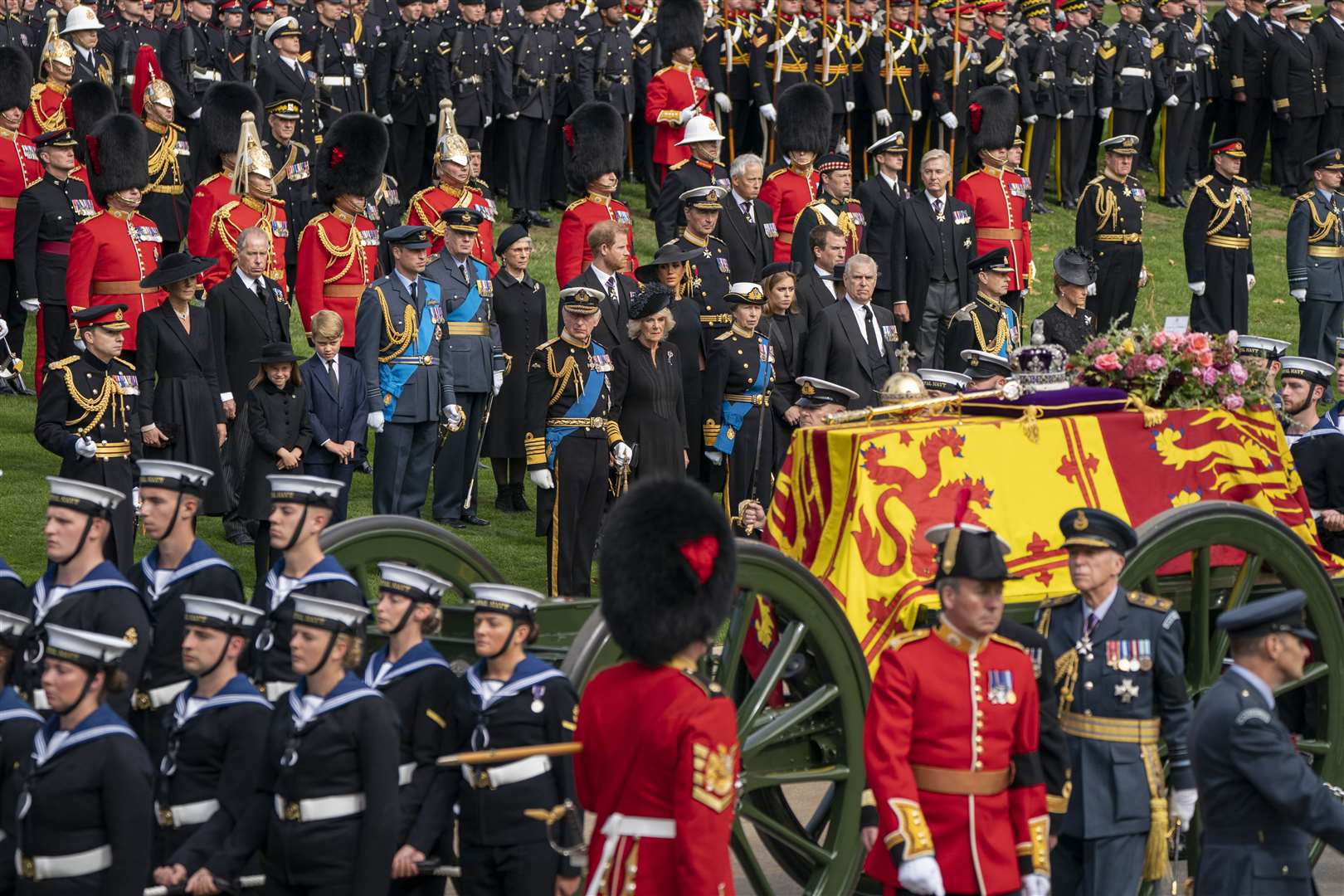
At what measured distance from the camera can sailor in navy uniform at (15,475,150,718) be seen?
698 cm

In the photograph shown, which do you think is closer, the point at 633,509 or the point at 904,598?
the point at 633,509

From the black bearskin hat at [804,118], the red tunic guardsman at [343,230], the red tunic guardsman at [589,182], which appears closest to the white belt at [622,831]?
the red tunic guardsman at [343,230]

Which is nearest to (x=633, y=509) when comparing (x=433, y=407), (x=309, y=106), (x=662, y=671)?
(x=662, y=671)

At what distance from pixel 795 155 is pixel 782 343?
3896 millimetres

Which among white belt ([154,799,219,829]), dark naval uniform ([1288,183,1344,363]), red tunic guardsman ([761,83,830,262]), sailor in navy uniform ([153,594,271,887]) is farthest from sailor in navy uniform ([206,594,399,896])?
dark naval uniform ([1288,183,1344,363])

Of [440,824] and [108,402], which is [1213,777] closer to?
[440,824]

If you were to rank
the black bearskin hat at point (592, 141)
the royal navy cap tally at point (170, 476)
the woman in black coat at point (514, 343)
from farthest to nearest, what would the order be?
the black bearskin hat at point (592, 141), the woman in black coat at point (514, 343), the royal navy cap tally at point (170, 476)

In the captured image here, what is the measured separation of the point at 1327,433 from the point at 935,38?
12.0 m

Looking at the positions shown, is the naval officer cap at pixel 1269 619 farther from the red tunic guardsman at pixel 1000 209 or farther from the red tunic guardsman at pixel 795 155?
the red tunic guardsman at pixel 1000 209

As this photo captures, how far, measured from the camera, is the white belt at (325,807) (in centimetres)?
634

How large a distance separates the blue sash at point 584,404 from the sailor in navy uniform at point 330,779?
467 centimetres

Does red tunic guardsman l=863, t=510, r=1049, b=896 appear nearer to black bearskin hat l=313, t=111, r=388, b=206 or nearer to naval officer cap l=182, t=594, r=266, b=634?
naval officer cap l=182, t=594, r=266, b=634

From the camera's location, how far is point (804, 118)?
1664 centimetres

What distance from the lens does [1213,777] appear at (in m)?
6.09
